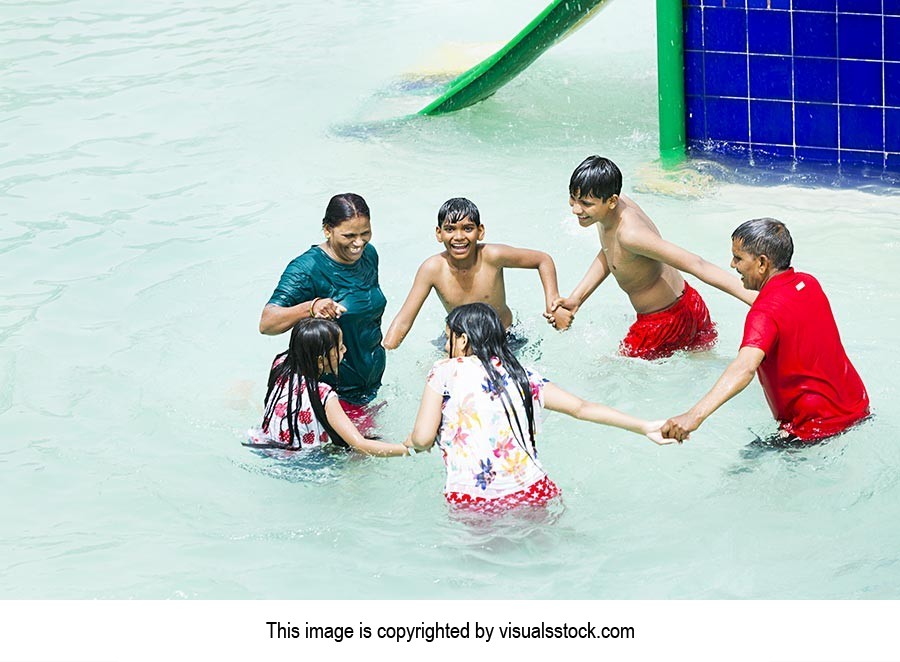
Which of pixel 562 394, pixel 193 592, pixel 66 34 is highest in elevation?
pixel 66 34

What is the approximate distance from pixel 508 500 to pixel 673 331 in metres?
1.93

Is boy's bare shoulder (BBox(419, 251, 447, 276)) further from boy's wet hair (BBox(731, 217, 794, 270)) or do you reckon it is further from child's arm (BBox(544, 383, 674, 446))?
boy's wet hair (BBox(731, 217, 794, 270))

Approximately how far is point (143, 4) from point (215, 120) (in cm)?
505

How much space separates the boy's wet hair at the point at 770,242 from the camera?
4.80m

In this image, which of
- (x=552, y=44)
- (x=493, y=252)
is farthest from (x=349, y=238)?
(x=552, y=44)

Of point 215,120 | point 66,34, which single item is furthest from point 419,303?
point 66,34

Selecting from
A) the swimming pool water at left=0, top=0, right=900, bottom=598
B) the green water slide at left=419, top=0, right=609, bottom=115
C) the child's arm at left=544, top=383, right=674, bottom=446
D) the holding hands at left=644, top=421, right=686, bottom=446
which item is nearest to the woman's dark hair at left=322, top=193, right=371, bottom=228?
the swimming pool water at left=0, top=0, right=900, bottom=598

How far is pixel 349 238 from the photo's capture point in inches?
208

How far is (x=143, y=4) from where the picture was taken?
50.7 ft

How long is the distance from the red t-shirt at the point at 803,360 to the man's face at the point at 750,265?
0.17ft

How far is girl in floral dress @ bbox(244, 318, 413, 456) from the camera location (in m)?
4.95

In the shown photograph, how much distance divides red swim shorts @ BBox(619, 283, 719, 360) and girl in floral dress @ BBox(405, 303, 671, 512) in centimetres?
163

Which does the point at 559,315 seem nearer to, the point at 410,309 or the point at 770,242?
the point at 410,309

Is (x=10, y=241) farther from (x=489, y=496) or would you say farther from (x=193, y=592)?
(x=489, y=496)
